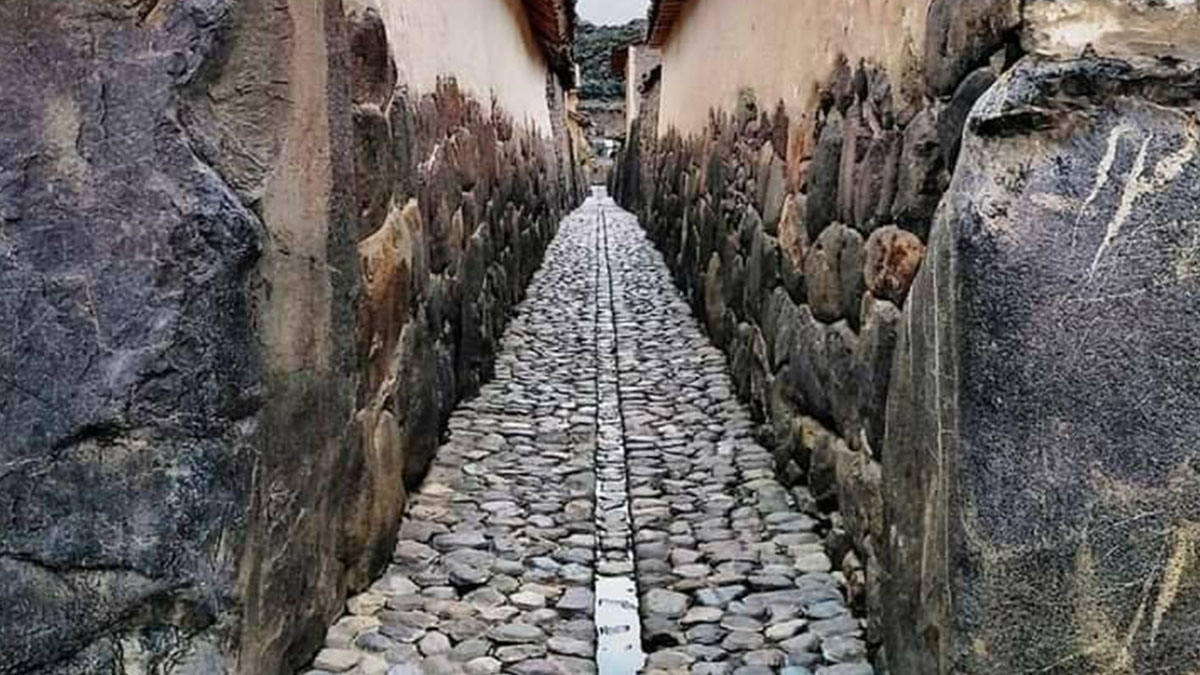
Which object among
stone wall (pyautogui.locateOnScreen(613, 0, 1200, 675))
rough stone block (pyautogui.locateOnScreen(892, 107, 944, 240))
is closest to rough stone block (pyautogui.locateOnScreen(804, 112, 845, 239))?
rough stone block (pyautogui.locateOnScreen(892, 107, 944, 240))

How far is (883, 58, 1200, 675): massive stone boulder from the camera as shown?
167 cm

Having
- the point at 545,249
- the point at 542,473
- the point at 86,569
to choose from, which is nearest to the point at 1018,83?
the point at 86,569

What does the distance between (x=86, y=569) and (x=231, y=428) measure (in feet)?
1.08

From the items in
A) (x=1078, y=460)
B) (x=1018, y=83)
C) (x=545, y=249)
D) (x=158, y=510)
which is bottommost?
(x=545, y=249)

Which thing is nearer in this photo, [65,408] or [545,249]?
[65,408]

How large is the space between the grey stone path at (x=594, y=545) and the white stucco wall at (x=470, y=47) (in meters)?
1.34

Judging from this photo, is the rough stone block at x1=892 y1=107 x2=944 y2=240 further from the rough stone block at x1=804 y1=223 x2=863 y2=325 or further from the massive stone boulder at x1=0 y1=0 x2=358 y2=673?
the massive stone boulder at x1=0 y1=0 x2=358 y2=673

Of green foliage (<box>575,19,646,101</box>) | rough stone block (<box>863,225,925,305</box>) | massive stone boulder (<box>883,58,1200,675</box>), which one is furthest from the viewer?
green foliage (<box>575,19,646,101</box>)

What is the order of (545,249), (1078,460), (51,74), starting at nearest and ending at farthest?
(1078,460), (51,74), (545,249)

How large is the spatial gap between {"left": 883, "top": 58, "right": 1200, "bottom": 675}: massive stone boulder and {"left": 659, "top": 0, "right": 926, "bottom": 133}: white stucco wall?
71 cm

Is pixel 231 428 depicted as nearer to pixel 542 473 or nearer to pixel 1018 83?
pixel 1018 83

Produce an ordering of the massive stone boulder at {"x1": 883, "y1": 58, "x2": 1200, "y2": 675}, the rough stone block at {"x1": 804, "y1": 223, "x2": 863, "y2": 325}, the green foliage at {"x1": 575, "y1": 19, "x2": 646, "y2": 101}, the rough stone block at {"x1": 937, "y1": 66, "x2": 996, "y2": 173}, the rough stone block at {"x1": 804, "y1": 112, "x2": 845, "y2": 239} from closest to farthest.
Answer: the massive stone boulder at {"x1": 883, "y1": 58, "x2": 1200, "y2": 675} < the rough stone block at {"x1": 937, "y1": 66, "x2": 996, "y2": 173} < the rough stone block at {"x1": 804, "y1": 223, "x2": 863, "y2": 325} < the rough stone block at {"x1": 804, "y1": 112, "x2": 845, "y2": 239} < the green foliage at {"x1": 575, "y1": 19, "x2": 646, "y2": 101}

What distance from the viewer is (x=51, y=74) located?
74.5 inches

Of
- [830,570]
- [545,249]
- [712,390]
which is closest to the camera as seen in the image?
[830,570]
